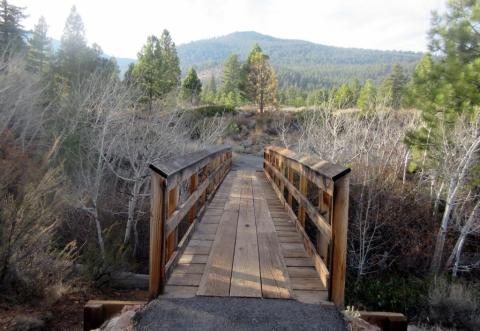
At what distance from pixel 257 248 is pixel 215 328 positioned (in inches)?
61.7

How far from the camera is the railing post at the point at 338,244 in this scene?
8.19 feet

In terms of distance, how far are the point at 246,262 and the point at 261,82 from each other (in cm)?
4155

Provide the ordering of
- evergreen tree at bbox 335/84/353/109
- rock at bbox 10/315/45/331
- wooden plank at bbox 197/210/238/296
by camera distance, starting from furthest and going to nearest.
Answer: evergreen tree at bbox 335/84/353/109 < rock at bbox 10/315/45/331 < wooden plank at bbox 197/210/238/296

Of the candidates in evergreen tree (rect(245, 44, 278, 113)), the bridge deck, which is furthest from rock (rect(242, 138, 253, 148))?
the bridge deck

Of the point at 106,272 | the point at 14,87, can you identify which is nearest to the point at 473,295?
the point at 106,272

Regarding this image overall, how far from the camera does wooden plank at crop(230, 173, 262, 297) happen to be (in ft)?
8.82

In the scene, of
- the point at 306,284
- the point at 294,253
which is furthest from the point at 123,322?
the point at 294,253

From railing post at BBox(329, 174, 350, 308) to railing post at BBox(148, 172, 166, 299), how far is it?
4.12 feet

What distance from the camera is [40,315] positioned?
5.42 meters

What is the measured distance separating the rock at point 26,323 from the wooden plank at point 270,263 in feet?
11.8

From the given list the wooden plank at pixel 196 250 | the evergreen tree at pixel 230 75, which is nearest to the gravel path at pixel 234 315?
the wooden plank at pixel 196 250

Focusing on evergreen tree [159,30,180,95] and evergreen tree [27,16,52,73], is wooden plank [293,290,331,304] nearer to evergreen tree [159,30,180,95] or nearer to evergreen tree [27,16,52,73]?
evergreen tree [159,30,180,95]

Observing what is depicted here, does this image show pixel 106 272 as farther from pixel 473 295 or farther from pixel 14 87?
pixel 14 87

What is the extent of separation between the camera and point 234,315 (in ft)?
7.59
